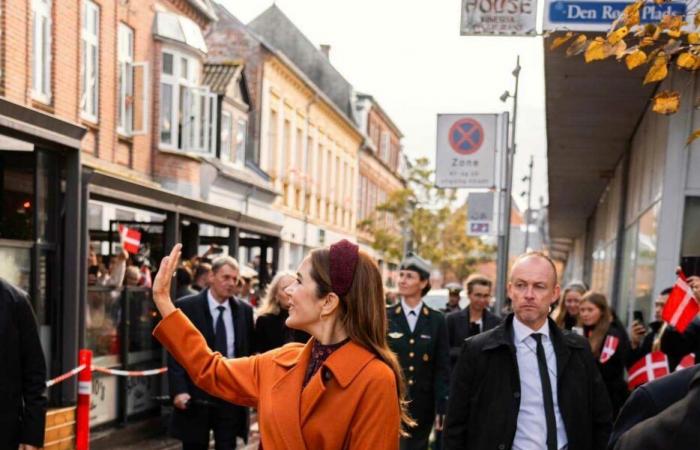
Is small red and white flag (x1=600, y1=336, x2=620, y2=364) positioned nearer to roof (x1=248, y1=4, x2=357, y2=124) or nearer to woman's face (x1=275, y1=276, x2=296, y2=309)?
woman's face (x1=275, y1=276, x2=296, y2=309)

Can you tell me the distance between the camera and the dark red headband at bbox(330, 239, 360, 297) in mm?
3605

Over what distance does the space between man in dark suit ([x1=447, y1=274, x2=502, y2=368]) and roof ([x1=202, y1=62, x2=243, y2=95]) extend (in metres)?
20.0

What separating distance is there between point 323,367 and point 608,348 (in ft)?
17.7

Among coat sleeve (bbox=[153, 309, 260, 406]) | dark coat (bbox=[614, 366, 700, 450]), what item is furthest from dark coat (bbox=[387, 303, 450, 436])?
dark coat (bbox=[614, 366, 700, 450])

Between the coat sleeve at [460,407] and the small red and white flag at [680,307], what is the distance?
2.65 metres

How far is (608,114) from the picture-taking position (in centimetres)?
1552

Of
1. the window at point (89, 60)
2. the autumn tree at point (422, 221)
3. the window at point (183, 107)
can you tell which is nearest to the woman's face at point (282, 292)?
the window at point (89, 60)

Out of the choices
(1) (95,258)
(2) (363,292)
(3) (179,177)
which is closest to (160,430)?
(1) (95,258)

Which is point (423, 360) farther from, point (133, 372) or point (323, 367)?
point (323, 367)

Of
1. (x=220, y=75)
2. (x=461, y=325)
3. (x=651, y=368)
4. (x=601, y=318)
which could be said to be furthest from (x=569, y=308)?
(x=220, y=75)

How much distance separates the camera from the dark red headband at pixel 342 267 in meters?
3.61

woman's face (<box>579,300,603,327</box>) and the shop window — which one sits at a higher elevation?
the shop window

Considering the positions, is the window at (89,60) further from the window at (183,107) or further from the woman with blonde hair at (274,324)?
the woman with blonde hair at (274,324)

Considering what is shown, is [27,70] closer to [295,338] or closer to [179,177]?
[179,177]
